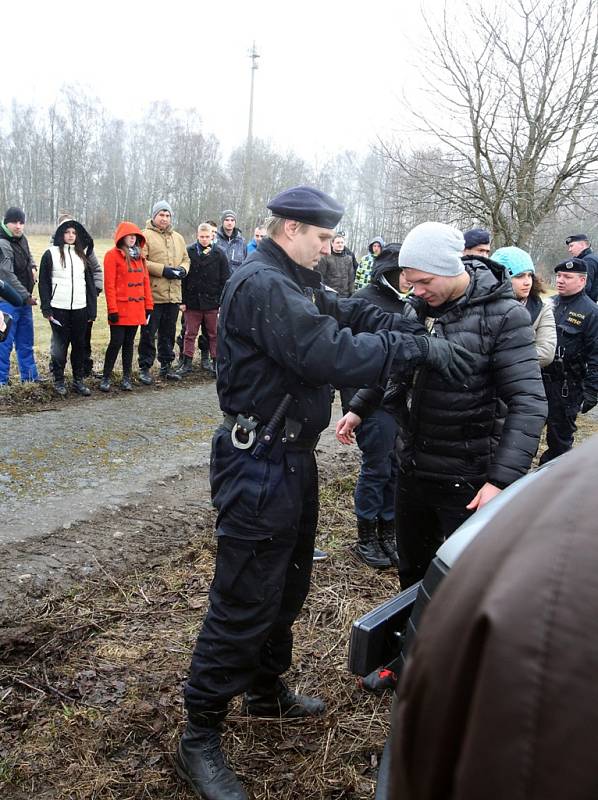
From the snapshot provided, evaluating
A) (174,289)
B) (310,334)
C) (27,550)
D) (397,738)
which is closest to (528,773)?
(397,738)

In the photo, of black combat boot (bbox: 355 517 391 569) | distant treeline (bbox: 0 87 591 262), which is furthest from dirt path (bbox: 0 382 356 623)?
distant treeline (bbox: 0 87 591 262)

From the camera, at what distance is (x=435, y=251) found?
2684mm

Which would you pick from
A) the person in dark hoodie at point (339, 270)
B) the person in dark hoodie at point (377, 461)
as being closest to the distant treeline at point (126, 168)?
the person in dark hoodie at point (339, 270)

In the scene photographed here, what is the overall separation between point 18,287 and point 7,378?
42.2 inches

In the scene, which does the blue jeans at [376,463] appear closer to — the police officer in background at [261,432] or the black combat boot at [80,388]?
the police officer in background at [261,432]

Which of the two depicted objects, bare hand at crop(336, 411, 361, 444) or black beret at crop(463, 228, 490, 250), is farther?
black beret at crop(463, 228, 490, 250)

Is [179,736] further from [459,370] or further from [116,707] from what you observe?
[459,370]

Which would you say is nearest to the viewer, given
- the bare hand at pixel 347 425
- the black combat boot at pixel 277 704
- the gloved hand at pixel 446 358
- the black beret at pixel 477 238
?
the gloved hand at pixel 446 358

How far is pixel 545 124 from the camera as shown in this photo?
10.0 meters

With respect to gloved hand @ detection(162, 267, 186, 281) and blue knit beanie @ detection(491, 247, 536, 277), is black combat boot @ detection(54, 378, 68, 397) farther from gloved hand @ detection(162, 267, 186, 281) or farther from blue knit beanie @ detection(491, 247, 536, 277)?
blue knit beanie @ detection(491, 247, 536, 277)

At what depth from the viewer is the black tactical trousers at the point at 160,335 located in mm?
8672

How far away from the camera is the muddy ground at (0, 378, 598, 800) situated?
2.55 metres

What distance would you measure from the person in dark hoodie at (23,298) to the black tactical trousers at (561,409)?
18.9ft

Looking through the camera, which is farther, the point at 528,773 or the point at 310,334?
the point at 310,334
